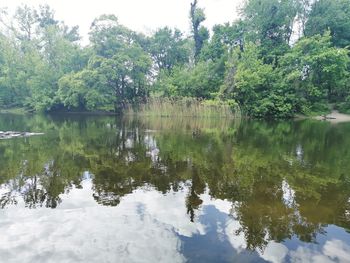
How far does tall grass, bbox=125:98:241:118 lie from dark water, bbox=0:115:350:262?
1290 centimetres

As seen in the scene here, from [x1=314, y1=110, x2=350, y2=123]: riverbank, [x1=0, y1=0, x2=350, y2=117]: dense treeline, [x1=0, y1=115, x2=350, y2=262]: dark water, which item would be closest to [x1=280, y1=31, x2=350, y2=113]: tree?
[x1=0, y1=0, x2=350, y2=117]: dense treeline

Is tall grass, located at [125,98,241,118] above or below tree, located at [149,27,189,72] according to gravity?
below

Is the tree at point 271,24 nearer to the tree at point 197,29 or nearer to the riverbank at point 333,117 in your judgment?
the tree at point 197,29

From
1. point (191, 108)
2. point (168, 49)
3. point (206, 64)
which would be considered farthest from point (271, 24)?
point (191, 108)

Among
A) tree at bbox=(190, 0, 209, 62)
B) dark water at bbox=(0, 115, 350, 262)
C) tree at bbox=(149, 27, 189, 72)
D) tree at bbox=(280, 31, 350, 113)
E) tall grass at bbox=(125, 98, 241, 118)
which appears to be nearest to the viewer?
dark water at bbox=(0, 115, 350, 262)

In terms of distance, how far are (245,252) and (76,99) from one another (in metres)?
24.9

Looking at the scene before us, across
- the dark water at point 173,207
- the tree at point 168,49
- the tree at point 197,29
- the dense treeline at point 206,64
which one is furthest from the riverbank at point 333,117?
the dark water at point 173,207

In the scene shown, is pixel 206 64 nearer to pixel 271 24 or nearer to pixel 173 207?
pixel 271 24

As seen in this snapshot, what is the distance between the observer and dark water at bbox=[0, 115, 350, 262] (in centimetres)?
270

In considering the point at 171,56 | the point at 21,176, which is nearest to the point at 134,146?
the point at 21,176

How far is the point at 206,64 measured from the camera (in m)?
25.4

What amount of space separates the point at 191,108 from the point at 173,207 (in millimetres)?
16742

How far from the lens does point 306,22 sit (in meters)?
26.8

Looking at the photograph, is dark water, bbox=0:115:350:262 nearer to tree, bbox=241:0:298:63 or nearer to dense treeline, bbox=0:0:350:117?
dense treeline, bbox=0:0:350:117
